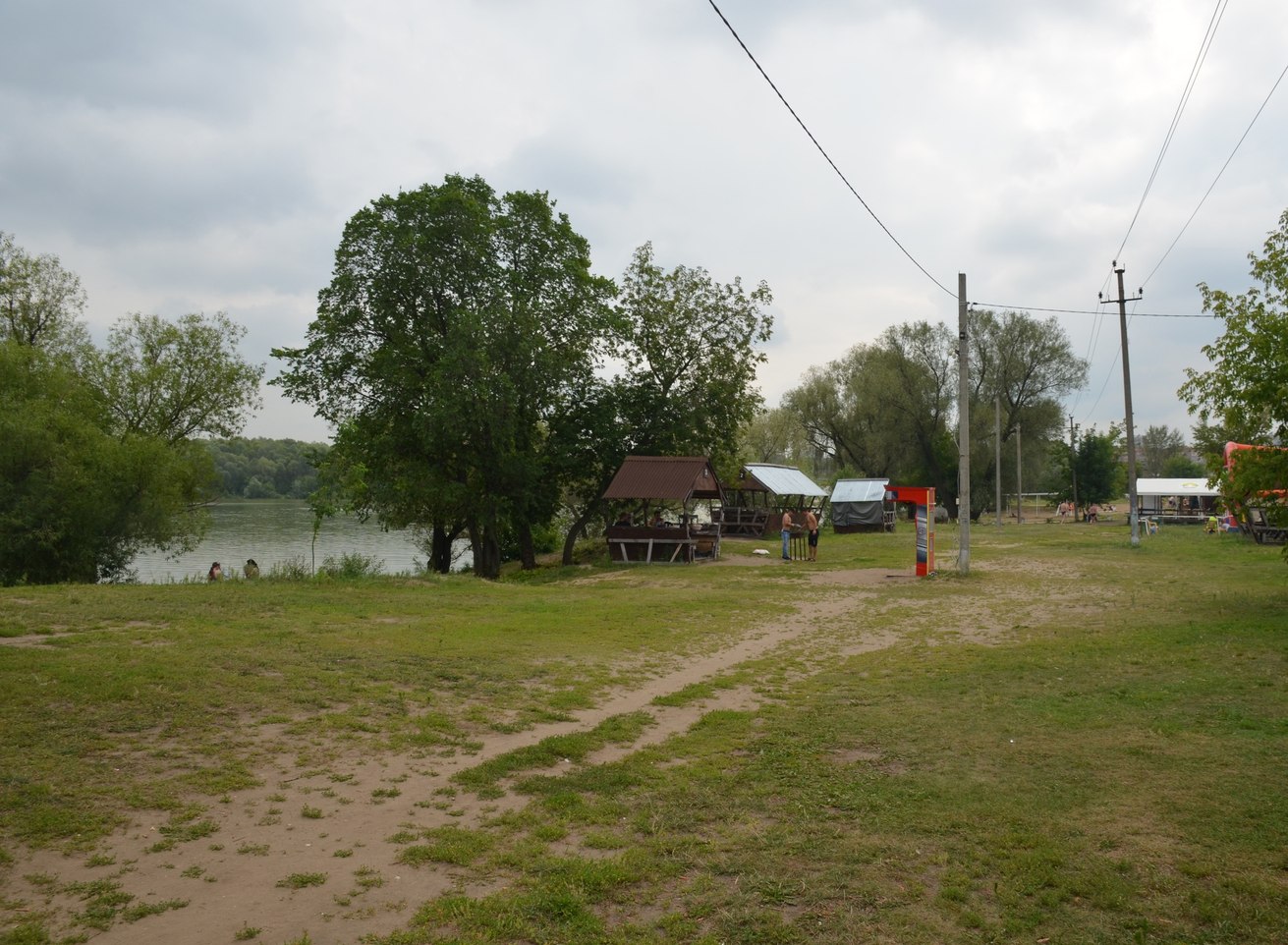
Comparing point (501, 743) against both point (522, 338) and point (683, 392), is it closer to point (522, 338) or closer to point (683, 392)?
point (522, 338)

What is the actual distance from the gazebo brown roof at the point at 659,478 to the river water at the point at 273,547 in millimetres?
8070

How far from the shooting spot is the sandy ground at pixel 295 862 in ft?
14.9

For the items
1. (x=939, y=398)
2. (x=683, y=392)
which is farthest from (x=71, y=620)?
(x=939, y=398)

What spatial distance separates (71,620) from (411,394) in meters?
19.3

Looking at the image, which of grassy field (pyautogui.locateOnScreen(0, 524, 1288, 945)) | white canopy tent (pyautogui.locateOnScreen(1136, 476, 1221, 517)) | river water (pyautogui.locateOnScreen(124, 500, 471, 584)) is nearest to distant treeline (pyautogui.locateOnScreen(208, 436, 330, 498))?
river water (pyautogui.locateOnScreen(124, 500, 471, 584))

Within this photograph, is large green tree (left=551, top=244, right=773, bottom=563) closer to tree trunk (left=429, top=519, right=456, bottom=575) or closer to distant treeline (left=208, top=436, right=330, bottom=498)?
tree trunk (left=429, top=519, right=456, bottom=575)

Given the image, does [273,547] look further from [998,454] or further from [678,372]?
[998,454]

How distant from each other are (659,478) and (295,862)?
25.2m

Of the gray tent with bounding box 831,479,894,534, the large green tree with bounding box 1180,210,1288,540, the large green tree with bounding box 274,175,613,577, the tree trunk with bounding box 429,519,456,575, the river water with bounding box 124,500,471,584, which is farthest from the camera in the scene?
the gray tent with bounding box 831,479,894,534

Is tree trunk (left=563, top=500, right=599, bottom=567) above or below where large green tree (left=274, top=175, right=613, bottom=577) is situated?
below

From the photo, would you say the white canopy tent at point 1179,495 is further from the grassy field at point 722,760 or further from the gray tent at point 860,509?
the grassy field at point 722,760

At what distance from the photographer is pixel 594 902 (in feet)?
15.8

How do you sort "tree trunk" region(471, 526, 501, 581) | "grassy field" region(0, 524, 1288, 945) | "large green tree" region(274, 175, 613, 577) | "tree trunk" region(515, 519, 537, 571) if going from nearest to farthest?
"grassy field" region(0, 524, 1288, 945) < "large green tree" region(274, 175, 613, 577) < "tree trunk" region(471, 526, 501, 581) < "tree trunk" region(515, 519, 537, 571)

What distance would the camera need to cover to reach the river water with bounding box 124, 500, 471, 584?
3403cm
